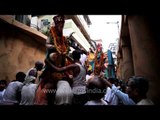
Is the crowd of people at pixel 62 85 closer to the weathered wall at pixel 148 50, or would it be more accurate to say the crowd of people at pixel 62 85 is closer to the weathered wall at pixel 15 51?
the weathered wall at pixel 148 50

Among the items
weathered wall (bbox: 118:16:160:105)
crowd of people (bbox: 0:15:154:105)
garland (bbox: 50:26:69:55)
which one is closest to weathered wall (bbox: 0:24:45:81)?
crowd of people (bbox: 0:15:154:105)

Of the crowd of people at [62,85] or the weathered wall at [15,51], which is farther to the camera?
the weathered wall at [15,51]

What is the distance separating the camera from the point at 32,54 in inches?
504

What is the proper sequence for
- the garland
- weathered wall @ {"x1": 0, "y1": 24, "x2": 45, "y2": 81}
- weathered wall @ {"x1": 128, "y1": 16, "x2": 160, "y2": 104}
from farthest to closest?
weathered wall @ {"x1": 0, "y1": 24, "x2": 45, "y2": 81}
weathered wall @ {"x1": 128, "y1": 16, "x2": 160, "y2": 104}
the garland

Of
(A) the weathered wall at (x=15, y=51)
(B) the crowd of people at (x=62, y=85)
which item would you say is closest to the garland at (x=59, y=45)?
(B) the crowd of people at (x=62, y=85)

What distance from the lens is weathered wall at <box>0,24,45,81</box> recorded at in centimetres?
1011

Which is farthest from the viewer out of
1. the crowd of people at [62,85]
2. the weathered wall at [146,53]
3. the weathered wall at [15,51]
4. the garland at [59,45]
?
the weathered wall at [15,51]

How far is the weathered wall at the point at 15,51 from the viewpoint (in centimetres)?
1011

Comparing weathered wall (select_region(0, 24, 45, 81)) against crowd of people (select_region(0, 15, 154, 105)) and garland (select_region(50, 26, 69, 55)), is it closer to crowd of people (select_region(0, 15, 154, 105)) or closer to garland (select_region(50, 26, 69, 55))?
crowd of people (select_region(0, 15, 154, 105))

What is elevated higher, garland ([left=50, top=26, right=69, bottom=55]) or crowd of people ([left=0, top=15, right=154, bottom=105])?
garland ([left=50, top=26, right=69, bottom=55])

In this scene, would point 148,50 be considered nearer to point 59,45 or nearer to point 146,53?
point 146,53

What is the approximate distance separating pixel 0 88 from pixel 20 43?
19.4ft
